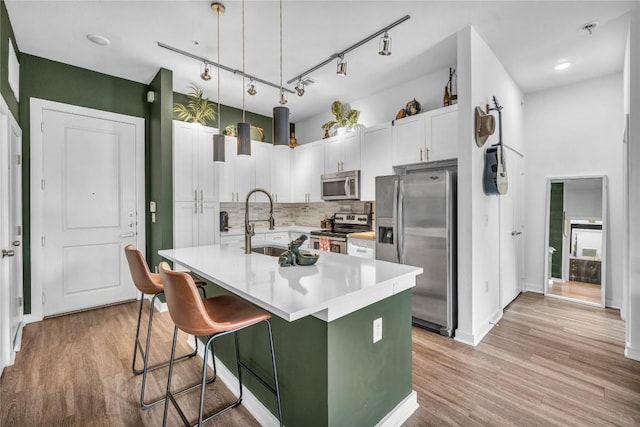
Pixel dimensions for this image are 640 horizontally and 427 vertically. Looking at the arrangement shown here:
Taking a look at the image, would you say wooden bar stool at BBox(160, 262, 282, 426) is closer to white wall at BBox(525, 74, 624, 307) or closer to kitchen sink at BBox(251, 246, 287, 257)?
kitchen sink at BBox(251, 246, 287, 257)

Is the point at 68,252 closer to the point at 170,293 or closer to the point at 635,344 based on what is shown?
the point at 170,293

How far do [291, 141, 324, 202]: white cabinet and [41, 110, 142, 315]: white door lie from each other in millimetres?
2422

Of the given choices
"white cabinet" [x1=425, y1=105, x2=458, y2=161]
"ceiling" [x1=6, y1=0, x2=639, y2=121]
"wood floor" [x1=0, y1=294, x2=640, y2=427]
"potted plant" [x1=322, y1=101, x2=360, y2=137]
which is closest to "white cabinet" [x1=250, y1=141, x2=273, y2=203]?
"potted plant" [x1=322, y1=101, x2=360, y2=137]

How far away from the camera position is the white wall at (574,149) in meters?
3.72

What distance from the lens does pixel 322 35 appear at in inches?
114

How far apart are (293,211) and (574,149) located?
435 centimetres

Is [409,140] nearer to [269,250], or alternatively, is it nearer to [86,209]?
[269,250]

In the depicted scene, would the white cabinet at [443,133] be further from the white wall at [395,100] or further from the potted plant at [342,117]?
the potted plant at [342,117]

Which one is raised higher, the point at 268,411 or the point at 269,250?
the point at 269,250

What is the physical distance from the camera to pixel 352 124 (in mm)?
4473

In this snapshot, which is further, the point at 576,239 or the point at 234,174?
the point at 234,174

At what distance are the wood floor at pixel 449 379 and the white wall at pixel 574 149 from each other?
1157mm

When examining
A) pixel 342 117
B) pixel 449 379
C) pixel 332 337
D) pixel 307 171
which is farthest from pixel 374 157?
pixel 332 337

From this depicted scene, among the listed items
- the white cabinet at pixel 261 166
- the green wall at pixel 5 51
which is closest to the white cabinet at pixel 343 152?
the white cabinet at pixel 261 166
